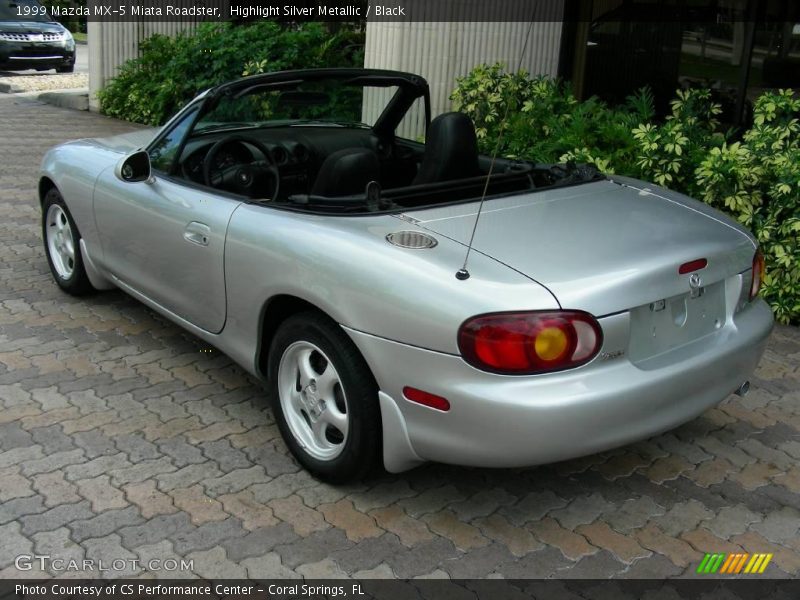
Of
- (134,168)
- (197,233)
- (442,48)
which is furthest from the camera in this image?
(442,48)

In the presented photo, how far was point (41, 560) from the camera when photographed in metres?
3.12

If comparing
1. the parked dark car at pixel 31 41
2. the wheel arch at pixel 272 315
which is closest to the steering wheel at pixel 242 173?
the wheel arch at pixel 272 315

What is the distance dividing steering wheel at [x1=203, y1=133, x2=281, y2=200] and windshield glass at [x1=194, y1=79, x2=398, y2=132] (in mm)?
175

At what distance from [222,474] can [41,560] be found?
0.79 m

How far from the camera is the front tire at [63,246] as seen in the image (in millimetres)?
5438

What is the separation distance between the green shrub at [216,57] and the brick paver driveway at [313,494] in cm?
727

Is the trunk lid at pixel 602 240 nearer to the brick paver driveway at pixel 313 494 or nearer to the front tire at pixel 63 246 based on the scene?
the brick paver driveway at pixel 313 494

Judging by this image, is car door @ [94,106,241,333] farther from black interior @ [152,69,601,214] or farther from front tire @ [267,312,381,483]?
front tire @ [267,312,381,483]

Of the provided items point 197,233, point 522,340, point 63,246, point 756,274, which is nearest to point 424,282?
point 522,340

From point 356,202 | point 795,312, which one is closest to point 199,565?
point 356,202

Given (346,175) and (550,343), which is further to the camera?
(346,175)

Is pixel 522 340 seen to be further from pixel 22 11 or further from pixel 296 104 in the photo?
pixel 22 11

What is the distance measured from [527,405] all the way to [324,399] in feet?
2.99

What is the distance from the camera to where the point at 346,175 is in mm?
3873
